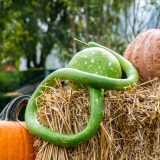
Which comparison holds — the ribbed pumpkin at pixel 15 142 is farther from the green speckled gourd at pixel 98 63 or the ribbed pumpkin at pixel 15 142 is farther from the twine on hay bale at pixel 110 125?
the green speckled gourd at pixel 98 63

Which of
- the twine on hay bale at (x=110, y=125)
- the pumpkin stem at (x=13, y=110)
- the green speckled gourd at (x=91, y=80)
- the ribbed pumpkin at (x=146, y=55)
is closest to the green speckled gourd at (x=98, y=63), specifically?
the green speckled gourd at (x=91, y=80)

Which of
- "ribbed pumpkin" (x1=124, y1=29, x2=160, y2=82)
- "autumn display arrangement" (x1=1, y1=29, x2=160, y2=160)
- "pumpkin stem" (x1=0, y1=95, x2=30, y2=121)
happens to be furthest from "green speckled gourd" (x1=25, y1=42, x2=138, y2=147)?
"pumpkin stem" (x1=0, y1=95, x2=30, y2=121)

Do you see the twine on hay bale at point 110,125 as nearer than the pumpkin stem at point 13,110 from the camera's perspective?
Yes

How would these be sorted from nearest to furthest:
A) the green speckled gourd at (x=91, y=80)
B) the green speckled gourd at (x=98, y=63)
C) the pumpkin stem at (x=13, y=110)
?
1. the green speckled gourd at (x=91, y=80)
2. the green speckled gourd at (x=98, y=63)
3. the pumpkin stem at (x=13, y=110)

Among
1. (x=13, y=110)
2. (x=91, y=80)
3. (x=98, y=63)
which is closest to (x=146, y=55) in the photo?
(x=98, y=63)

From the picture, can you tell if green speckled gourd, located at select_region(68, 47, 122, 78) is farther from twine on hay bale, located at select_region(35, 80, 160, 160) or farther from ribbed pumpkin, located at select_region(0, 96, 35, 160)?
ribbed pumpkin, located at select_region(0, 96, 35, 160)

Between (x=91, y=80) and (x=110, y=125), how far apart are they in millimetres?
206

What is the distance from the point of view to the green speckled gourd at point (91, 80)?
7.02ft

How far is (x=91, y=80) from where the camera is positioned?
218 centimetres

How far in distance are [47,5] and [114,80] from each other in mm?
20590

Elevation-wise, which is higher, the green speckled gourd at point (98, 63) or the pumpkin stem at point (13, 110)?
the green speckled gourd at point (98, 63)

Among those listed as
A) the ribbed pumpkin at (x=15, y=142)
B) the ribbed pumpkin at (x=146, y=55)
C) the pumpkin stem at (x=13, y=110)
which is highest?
the ribbed pumpkin at (x=146, y=55)

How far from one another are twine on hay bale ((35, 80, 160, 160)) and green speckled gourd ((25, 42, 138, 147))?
0.05 metres

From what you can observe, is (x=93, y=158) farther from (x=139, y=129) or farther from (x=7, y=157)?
(x=7, y=157)
